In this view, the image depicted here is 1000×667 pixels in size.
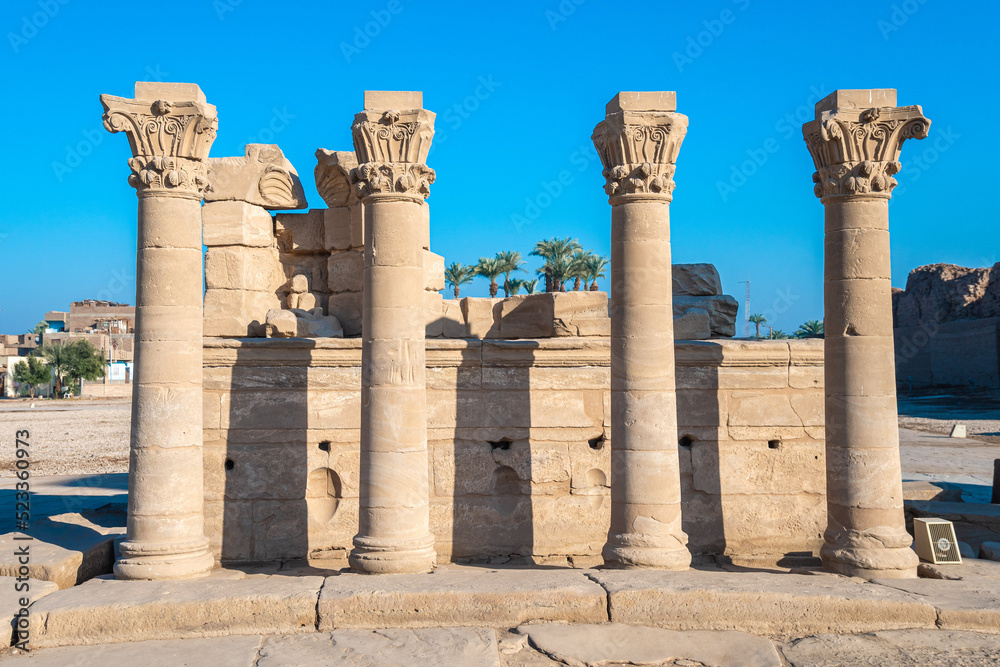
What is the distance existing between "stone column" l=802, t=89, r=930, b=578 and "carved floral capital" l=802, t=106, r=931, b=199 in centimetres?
1

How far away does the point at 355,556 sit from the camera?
8.62 metres

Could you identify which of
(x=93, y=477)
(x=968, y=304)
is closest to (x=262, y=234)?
(x=93, y=477)

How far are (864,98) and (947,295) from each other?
163 ft

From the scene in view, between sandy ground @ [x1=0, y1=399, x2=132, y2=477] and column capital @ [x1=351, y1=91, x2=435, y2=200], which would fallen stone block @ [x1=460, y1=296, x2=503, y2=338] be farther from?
sandy ground @ [x1=0, y1=399, x2=132, y2=477]

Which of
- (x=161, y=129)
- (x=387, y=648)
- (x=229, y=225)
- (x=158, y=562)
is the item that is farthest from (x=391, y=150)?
(x=387, y=648)

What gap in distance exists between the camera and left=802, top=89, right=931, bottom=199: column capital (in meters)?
8.93

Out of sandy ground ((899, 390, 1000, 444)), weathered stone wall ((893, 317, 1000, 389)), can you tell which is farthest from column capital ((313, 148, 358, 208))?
weathered stone wall ((893, 317, 1000, 389))

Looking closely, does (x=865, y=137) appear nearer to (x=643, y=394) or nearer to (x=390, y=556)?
(x=643, y=394)

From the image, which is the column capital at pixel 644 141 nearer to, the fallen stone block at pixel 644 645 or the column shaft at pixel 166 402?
the fallen stone block at pixel 644 645

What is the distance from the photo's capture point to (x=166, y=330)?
8.56 metres

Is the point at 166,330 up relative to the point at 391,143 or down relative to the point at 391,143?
down

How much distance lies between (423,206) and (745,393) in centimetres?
490

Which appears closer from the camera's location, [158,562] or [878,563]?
[158,562]

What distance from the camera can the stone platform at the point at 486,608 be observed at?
7055mm
